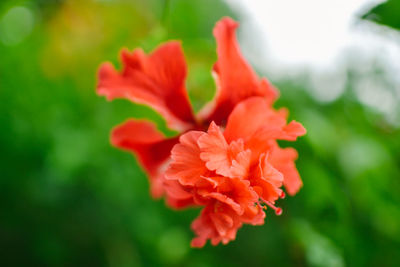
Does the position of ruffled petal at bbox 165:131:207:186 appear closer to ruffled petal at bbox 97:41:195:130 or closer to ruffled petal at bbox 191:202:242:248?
ruffled petal at bbox 191:202:242:248

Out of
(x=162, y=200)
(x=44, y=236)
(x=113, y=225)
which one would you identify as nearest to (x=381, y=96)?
(x=162, y=200)

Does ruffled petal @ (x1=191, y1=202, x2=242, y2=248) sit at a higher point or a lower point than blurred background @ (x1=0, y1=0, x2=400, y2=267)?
higher

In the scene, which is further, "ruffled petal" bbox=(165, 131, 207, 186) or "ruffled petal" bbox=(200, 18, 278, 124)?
"ruffled petal" bbox=(200, 18, 278, 124)

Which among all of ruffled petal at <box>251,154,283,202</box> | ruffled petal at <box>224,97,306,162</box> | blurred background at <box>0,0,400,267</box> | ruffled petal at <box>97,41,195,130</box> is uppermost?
ruffled petal at <box>97,41,195,130</box>

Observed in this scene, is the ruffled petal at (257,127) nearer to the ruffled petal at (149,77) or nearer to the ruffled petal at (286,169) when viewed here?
the ruffled petal at (286,169)

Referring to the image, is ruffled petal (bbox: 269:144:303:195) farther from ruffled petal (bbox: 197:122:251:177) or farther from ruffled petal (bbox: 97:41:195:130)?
ruffled petal (bbox: 97:41:195:130)

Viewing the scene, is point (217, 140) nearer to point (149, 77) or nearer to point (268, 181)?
point (268, 181)

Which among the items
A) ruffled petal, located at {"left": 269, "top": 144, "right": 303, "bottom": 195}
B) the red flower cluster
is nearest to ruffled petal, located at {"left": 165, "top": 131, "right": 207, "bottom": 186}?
→ the red flower cluster
